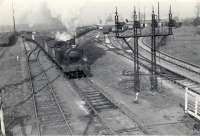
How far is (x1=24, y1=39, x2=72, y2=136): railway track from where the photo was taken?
15092 mm

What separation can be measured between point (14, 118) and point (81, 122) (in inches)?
154

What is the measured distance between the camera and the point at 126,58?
3531 centimetres

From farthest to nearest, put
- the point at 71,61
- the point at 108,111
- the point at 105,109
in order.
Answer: the point at 71,61, the point at 105,109, the point at 108,111

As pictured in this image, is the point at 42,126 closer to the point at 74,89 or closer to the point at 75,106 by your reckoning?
the point at 75,106

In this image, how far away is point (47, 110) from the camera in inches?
710

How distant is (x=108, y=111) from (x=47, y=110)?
3.65 m

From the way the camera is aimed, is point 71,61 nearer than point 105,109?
No

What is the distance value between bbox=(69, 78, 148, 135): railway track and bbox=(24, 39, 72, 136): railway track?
1773 mm

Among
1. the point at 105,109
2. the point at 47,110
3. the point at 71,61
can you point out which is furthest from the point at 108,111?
the point at 71,61

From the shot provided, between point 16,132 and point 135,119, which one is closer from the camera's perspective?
point 16,132

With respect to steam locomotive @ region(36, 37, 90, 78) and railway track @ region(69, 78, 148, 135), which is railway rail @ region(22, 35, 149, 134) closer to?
railway track @ region(69, 78, 148, 135)

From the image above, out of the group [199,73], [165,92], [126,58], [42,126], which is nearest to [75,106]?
[42,126]

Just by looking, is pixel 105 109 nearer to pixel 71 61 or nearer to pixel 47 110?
pixel 47 110

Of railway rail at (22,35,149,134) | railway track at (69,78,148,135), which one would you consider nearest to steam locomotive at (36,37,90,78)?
railway rail at (22,35,149,134)
